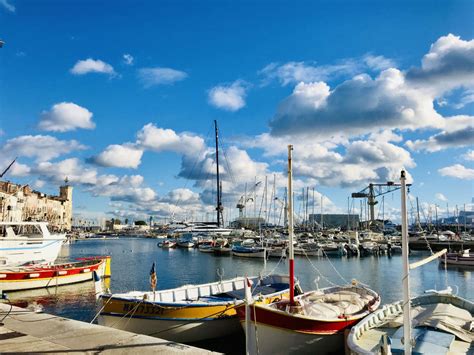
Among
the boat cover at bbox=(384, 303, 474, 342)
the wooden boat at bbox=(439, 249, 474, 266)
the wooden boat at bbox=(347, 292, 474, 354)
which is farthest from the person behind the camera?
the wooden boat at bbox=(439, 249, 474, 266)

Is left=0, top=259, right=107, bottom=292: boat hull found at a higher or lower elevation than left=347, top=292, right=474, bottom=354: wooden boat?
lower

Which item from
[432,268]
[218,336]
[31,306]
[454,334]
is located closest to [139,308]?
[218,336]

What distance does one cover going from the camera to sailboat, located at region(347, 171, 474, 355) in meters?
10.4

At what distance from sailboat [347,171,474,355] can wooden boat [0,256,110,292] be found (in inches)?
955

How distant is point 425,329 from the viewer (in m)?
13.6

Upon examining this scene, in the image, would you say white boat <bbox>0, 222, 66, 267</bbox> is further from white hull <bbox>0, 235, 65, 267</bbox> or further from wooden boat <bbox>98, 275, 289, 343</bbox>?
wooden boat <bbox>98, 275, 289, 343</bbox>

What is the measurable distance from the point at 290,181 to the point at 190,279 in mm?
32528

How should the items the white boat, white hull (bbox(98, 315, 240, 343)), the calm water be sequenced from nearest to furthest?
1. white hull (bbox(98, 315, 240, 343))
2. the calm water
3. the white boat

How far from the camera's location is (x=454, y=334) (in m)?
13.1

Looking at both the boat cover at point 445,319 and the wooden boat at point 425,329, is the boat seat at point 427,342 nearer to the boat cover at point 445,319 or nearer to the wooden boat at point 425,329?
the wooden boat at point 425,329

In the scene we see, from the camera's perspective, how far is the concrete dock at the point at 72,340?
1009 cm

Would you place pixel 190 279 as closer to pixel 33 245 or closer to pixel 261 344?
pixel 33 245

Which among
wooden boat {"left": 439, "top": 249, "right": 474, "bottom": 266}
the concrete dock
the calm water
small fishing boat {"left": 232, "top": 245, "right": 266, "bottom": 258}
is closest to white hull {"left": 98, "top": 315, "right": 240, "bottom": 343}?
the concrete dock

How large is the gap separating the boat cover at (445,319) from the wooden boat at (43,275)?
24.8 m
